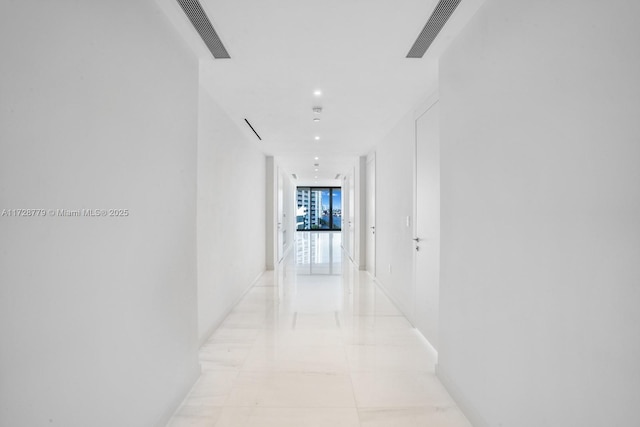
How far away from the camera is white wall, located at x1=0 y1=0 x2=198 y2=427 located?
1111 millimetres

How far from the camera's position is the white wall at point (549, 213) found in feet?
3.59

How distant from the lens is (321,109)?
3879mm

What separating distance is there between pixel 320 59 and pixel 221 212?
2162mm

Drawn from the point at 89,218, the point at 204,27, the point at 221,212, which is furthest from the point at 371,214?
the point at 89,218

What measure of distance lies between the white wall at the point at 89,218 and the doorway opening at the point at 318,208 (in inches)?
665

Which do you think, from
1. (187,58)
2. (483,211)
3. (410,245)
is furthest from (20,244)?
(410,245)

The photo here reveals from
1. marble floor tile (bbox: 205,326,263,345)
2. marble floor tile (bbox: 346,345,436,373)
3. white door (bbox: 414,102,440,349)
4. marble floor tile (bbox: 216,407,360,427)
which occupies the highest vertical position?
white door (bbox: 414,102,440,349)

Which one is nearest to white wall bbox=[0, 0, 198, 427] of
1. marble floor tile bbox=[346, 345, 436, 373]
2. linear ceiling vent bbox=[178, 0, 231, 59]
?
linear ceiling vent bbox=[178, 0, 231, 59]

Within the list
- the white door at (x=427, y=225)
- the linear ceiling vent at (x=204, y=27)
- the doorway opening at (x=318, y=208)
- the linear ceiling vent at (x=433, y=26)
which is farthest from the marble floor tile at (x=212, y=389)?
the doorway opening at (x=318, y=208)

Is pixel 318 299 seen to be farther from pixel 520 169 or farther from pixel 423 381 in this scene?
pixel 520 169

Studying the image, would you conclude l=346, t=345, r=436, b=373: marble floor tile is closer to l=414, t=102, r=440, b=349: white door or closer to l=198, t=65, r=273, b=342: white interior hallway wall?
l=414, t=102, r=440, b=349: white door

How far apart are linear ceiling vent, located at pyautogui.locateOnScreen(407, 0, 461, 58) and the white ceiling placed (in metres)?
0.04

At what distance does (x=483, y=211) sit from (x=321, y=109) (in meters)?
2.44

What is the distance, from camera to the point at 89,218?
1438mm
